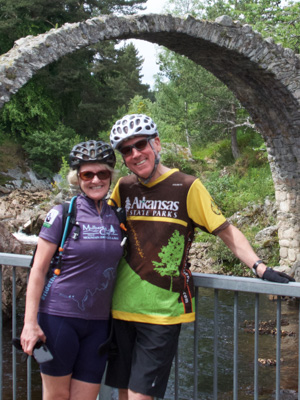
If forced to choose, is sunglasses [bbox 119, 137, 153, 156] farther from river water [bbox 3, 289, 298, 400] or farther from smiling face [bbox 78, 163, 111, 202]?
river water [bbox 3, 289, 298, 400]

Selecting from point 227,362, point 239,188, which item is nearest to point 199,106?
point 239,188

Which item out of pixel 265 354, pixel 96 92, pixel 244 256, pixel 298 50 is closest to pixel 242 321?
pixel 265 354

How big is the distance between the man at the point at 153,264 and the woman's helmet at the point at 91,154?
58mm

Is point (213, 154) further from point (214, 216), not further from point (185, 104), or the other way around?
point (214, 216)

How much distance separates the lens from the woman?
2258 mm

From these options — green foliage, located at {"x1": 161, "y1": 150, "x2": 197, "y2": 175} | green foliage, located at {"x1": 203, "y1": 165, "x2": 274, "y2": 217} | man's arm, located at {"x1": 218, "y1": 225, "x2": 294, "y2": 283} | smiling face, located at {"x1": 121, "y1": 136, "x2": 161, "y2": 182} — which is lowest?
man's arm, located at {"x1": 218, "y1": 225, "x2": 294, "y2": 283}

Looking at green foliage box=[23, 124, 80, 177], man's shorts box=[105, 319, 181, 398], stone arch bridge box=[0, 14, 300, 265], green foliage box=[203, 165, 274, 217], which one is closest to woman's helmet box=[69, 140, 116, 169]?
man's shorts box=[105, 319, 181, 398]

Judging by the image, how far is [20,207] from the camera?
18797mm

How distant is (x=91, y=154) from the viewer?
7.88ft

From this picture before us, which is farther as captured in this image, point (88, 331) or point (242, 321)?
point (242, 321)

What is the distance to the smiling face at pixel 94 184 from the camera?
7.84 ft

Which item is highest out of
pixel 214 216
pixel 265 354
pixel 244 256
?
pixel 214 216

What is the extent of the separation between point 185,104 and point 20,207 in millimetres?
7955

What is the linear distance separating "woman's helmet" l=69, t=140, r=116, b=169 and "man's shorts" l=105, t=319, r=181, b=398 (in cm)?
73
